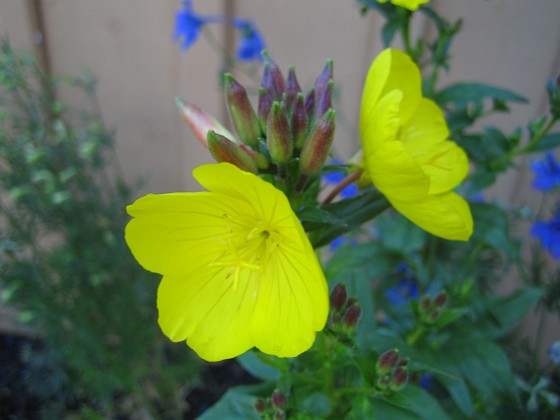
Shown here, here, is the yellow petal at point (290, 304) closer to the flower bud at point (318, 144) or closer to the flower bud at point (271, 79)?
the flower bud at point (318, 144)

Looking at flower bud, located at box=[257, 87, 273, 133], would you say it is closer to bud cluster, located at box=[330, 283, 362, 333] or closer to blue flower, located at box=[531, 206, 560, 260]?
bud cluster, located at box=[330, 283, 362, 333]

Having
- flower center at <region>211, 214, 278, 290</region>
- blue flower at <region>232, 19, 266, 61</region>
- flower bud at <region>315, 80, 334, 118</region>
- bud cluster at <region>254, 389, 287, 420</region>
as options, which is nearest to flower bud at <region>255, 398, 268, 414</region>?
bud cluster at <region>254, 389, 287, 420</region>

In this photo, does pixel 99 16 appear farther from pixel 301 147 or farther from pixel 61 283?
pixel 301 147

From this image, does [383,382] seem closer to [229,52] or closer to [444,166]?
[444,166]

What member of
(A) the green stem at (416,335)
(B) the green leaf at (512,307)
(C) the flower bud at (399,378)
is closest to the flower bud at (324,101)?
(C) the flower bud at (399,378)

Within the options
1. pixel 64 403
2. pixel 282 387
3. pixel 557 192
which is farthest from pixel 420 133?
pixel 64 403

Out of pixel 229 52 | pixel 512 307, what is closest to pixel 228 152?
pixel 512 307
